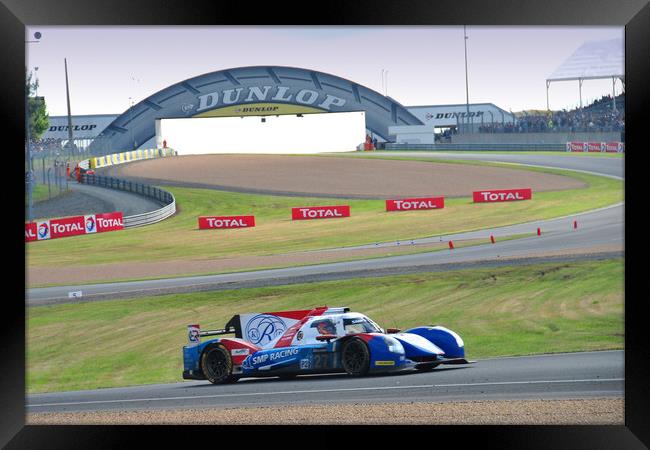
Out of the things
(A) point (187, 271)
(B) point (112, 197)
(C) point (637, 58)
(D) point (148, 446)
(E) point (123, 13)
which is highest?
(E) point (123, 13)

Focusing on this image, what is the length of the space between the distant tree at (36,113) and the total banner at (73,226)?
2260mm

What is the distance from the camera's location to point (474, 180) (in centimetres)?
2312

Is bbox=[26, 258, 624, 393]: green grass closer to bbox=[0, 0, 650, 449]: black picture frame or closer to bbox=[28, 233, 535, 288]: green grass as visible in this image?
bbox=[28, 233, 535, 288]: green grass

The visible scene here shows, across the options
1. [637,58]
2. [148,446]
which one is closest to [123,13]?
[148,446]

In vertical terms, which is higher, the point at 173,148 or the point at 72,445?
the point at 173,148

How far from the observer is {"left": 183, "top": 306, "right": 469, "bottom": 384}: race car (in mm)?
13828

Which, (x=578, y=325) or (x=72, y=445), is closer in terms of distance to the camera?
(x=72, y=445)

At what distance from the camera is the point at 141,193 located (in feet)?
68.5

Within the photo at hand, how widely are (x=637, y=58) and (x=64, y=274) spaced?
13.3 meters

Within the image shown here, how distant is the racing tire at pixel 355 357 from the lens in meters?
13.9

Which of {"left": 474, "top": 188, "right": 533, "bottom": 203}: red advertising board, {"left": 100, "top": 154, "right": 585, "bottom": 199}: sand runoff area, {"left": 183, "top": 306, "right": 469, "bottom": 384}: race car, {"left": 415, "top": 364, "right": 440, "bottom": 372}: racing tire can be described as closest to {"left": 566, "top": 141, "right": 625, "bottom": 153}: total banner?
{"left": 100, "top": 154, "right": 585, "bottom": 199}: sand runoff area

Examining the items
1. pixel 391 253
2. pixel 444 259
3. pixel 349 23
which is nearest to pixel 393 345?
pixel 349 23

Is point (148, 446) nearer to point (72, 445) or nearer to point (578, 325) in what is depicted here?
point (72, 445)

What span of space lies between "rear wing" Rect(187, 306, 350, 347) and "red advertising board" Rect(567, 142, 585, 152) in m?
10.8
